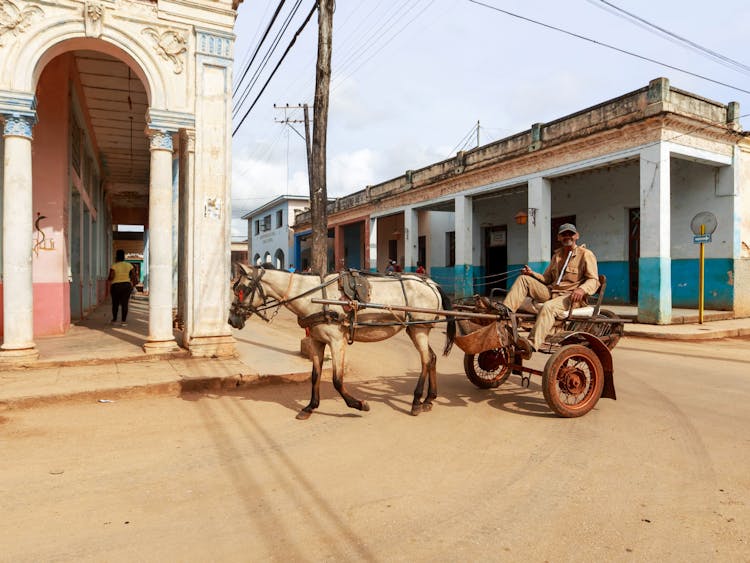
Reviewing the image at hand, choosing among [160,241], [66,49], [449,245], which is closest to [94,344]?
[160,241]

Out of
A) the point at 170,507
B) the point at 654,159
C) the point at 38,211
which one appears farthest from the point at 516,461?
the point at 654,159

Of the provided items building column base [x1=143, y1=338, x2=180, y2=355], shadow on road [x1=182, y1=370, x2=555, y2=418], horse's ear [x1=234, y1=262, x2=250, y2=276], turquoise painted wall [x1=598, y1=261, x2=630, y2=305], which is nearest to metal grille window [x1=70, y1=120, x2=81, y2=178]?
building column base [x1=143, y1=338, x2=180, y2=355]

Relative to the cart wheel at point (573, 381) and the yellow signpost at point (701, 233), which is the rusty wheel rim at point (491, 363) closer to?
the cart wheel at point (573, 381)

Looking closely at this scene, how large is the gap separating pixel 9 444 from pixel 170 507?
208 centimetres

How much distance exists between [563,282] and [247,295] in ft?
11.2

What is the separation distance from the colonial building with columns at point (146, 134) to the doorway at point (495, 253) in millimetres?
14338

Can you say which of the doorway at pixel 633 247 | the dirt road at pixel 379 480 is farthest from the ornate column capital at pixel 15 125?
the doorway at pixel 633 247

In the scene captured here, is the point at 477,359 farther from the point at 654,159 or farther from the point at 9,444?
the point at 654,159

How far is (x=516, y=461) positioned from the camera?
379cm

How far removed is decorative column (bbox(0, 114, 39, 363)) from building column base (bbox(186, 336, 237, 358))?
6.37ft

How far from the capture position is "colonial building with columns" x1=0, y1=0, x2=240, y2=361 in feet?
20.9

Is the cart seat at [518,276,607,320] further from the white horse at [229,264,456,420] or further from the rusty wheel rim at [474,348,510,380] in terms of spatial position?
the white horse at [229,264,456,420]

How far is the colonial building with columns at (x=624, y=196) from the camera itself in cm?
1230

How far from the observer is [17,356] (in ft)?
20.8
